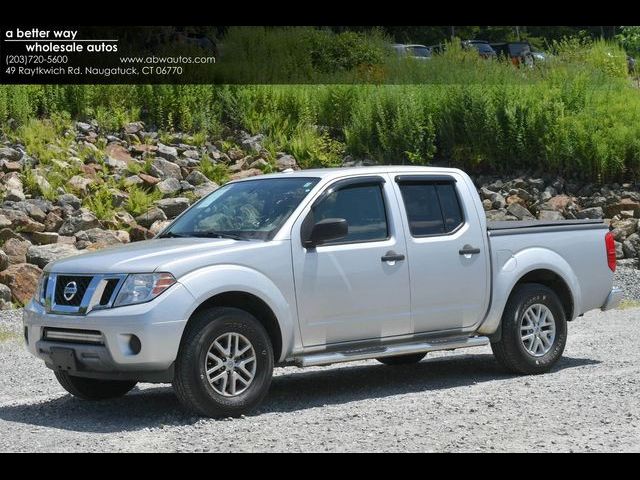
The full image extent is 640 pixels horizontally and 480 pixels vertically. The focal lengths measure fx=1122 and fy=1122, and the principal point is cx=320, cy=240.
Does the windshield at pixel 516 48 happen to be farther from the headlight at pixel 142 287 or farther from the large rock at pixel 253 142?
the headlight at pixel 142 287

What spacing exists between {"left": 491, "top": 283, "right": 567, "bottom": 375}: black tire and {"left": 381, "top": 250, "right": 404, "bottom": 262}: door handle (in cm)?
143

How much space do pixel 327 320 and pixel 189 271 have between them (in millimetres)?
1299

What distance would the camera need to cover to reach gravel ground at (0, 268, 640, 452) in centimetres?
727

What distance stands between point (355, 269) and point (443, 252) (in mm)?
1016

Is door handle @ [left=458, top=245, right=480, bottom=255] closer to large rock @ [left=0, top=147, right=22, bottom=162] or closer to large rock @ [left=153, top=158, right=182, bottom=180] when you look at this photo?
large rock @ [left=153, top=158, right=182, bottom=180]

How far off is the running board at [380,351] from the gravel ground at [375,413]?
365mm

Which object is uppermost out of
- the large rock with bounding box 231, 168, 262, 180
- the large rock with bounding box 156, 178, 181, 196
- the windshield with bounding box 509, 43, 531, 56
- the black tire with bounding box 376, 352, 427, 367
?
the windshield with bounding box 509, 43, 531, 56

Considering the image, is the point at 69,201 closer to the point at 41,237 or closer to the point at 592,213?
the point at 41,237

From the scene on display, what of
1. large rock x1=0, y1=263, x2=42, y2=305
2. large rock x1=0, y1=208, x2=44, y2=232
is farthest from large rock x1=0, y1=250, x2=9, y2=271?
large rock x1=0, y1=208, x2=44, y2=232

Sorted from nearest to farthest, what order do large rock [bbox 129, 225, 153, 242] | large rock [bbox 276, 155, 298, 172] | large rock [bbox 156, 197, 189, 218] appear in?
1. large rock [bbox 129, 225, 153, 242]
2. large rock [bbox 156, 197, 189, 218]
3. large rock [bbox 276, 155, 298, 172]

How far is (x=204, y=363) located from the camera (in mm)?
8172

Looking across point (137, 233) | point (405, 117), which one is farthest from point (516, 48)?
point (137, 233)

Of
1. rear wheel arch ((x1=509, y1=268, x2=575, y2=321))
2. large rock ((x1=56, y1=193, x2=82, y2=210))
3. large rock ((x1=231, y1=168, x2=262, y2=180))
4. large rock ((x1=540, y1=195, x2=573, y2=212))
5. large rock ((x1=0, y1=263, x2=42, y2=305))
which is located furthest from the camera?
large rock ((x1=231, y1=168, x2=262, y2=180))

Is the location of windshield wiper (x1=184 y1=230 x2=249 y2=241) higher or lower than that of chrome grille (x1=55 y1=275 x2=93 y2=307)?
higher
